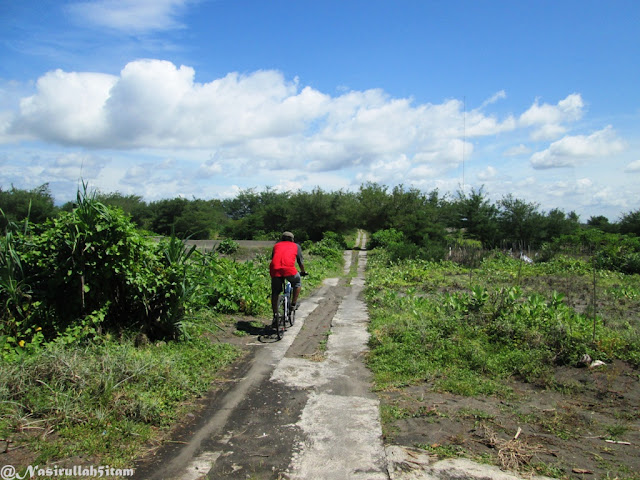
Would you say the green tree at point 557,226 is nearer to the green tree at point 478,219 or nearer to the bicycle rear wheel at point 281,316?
the green tree at point 478,219

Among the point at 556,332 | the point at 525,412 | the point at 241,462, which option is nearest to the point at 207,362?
the point at 241,462

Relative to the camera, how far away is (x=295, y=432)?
4090 mm

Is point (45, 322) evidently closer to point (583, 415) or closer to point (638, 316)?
point (583, 415)

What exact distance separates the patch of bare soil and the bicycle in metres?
2.79

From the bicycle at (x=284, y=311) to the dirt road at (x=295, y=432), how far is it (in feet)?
2.31

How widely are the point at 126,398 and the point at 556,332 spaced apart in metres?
5.69

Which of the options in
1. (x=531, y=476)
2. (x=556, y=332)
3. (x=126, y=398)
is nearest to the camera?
(x=531, y=476)

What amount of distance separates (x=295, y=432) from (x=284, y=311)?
147 inches

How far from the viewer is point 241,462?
3.56 meters

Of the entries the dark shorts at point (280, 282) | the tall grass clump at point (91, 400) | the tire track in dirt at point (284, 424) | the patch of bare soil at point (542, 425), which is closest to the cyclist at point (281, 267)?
the dark shorts at point (280, 282)

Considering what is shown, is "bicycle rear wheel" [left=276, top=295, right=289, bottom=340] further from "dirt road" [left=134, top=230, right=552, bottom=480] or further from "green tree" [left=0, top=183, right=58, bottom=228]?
"green tree" [left=0, top=183, right=58, bottom=228]

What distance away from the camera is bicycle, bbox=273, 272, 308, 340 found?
7.53 meters

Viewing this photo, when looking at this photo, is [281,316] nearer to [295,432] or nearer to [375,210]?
[295,432]

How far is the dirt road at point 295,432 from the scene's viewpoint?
3.43 m
